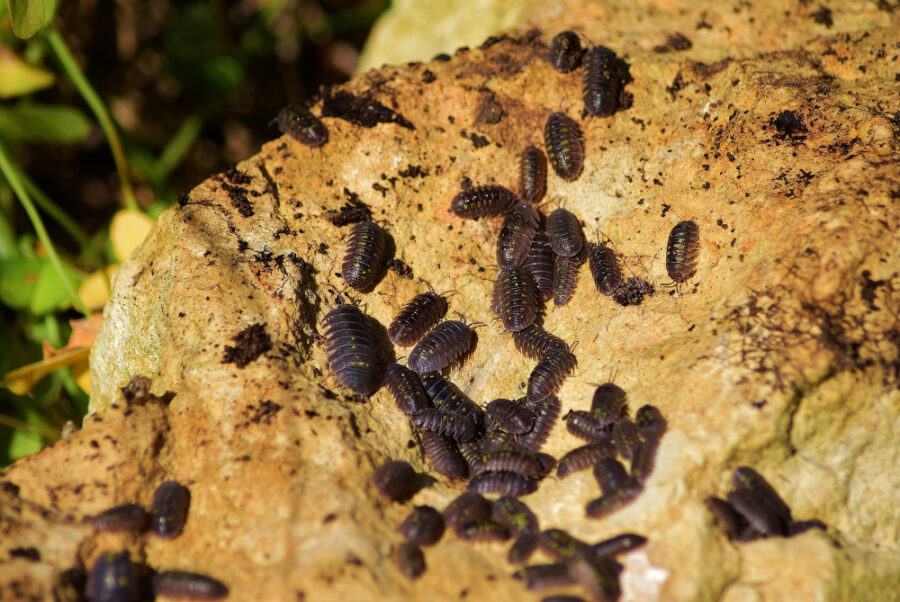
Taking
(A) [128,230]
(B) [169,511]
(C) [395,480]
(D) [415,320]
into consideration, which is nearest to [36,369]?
(A) [128,230]

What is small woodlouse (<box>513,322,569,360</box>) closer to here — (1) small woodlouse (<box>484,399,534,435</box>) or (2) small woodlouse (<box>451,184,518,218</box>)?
(1) small woodlouse (<box>484,399,534,435</box>)

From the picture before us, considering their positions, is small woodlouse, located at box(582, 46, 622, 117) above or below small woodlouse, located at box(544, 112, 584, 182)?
above

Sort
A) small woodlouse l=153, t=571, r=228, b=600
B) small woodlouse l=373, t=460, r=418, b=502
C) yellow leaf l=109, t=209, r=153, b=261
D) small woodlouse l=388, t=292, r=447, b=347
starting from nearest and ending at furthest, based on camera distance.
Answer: small woodlouse l=153, t=571, r=228, b=600
small woodlouse l=373, t=460, r=418, b=502
small woodlouse l=388, t=292, r=447, b=347
yellow leaf l=109, t=209, r=153, b=261

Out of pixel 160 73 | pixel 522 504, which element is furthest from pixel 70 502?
pixel 160 73

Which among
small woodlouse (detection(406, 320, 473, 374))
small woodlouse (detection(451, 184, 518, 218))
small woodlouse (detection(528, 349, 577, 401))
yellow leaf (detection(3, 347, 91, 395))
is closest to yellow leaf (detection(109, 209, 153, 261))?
yellow leaf (detection(3, 347, 91, 395))

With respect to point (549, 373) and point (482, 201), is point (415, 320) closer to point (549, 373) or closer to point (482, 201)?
point (549, 373)

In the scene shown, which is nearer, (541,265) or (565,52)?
(541,265)
